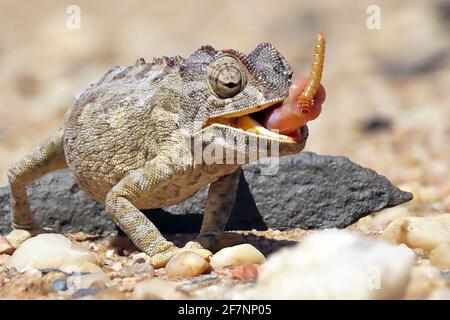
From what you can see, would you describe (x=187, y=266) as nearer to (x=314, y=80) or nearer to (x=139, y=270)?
(x=139, y=270)

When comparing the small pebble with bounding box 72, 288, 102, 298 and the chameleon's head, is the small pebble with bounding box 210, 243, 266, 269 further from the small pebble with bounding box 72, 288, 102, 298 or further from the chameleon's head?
the small pebble with bounding box 72, 288, 102, 298

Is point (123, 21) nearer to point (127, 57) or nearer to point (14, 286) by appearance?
point (127, 57)

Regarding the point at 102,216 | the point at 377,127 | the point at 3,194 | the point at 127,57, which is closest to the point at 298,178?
the point at 102,216

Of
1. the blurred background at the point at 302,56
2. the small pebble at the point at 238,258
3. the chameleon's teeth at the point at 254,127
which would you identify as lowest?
the small pebble at the point at 238,258

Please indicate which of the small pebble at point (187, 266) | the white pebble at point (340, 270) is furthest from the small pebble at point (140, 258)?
the white pebble at point (340, 270)

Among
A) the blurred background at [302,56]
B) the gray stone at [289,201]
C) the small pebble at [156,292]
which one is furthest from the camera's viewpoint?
the blurred background at [302,56]

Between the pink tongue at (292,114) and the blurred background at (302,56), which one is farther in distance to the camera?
the blurred background at (302,56)

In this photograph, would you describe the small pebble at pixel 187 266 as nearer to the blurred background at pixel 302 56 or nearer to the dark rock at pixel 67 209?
the dark rock at pixel 67 209

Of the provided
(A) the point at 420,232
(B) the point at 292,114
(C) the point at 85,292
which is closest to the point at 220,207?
(B) the point at 292,114
